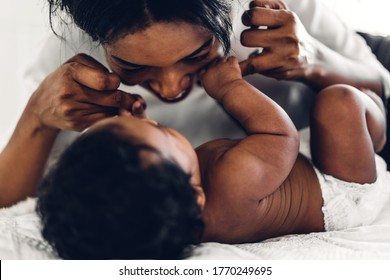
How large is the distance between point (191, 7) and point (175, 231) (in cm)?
24

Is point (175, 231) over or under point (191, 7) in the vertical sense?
under

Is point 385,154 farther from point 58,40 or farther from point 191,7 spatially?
point 58,40

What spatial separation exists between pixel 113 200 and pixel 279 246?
0.70ft

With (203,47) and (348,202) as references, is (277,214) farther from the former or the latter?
(203,47)

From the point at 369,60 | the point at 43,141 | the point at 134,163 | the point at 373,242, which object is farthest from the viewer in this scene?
the point at 369,60

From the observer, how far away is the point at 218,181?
571 millimetres

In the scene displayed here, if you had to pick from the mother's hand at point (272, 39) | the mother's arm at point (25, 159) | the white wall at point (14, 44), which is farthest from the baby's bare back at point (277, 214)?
the white wall at point (14, 44)

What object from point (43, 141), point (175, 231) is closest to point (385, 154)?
point (175, 231)

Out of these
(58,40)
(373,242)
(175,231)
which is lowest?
(373,242)

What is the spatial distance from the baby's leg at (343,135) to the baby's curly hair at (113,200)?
0.75ft

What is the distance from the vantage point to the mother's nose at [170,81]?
589 mm

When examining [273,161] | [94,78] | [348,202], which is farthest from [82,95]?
[348,202]

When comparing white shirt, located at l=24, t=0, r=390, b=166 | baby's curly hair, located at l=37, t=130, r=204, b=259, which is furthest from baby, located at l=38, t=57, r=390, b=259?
white shirt, located at l=24, t=0, r=390, b=166

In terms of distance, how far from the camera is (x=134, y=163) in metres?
0.48
